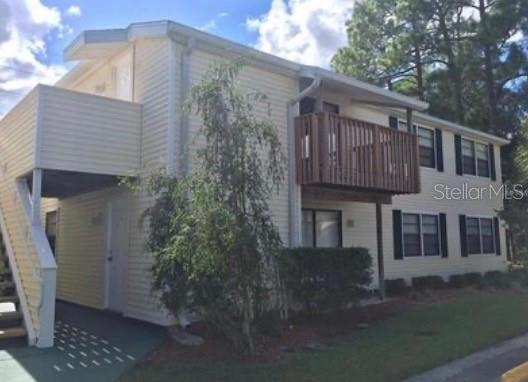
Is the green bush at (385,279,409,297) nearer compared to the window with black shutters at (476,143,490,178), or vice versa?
the green bush at (385,279,409,297)

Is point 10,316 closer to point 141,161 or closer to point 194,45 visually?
point 141,161

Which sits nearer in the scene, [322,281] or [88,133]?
[88,133]

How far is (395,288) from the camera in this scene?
13.7 m

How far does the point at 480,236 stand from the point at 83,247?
1375 centimetres

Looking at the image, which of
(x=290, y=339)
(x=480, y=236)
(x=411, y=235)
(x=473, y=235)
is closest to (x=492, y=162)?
(x=480, y=236)

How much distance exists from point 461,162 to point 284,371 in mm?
13485

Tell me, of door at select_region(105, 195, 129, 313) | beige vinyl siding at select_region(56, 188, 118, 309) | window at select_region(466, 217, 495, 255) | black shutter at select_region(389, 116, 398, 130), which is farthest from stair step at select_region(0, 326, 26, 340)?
window at select_region(466, 217, 495, 255)

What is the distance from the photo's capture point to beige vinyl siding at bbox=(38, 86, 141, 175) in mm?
8336

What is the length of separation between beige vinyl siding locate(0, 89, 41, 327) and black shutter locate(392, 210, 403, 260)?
33.0ft

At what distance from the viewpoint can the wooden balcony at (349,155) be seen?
10.3 meters

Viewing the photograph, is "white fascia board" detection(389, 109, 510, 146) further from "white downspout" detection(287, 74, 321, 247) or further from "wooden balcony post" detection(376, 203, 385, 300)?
"white downspout" detection(287, 74, 321, 247)

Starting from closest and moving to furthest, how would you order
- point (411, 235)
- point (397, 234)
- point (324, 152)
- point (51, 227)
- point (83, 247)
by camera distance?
1. point (324, 152)
2. point (83, 247)
3. point (51, 227)
4. point (397, 234)
5. point (411, 235)

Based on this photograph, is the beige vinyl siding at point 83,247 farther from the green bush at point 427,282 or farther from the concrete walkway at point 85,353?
the green bush at point 427,282

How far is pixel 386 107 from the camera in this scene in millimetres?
14109
